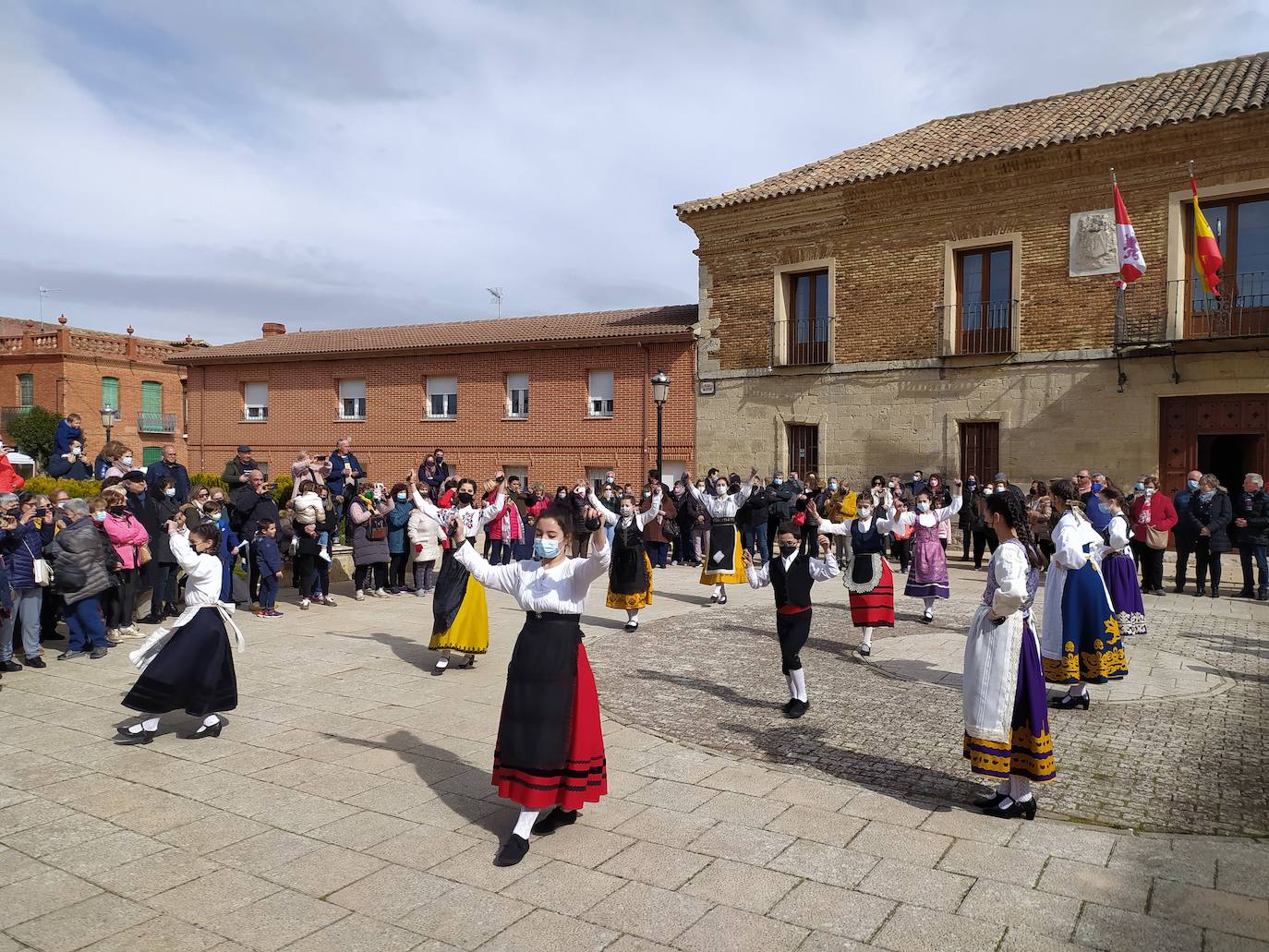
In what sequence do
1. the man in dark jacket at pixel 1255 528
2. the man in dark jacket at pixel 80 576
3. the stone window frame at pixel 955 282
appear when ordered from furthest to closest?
the stone window frame at pixel 955 282 → the man in dark jacket at pixel 1255 528 → the man in dark jacket at pixel 80 576

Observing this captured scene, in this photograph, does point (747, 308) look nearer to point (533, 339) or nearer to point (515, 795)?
point (533, 339)

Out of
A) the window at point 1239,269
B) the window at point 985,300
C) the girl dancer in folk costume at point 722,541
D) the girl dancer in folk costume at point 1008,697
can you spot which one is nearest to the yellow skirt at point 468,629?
the girl dancer in folk costume at point 722,541

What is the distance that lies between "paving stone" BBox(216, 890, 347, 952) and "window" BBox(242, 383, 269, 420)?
89.3 ft

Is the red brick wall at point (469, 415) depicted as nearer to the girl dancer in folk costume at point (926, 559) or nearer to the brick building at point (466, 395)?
the brick building at point (466, 395)

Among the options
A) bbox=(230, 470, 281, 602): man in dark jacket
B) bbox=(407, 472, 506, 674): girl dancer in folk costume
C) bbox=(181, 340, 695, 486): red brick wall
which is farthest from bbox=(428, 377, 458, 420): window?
bbox=(407, 472, 506, 674): girl dancer in folk costume

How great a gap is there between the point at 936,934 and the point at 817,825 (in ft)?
3.93

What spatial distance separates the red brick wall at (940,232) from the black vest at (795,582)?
13008 mm

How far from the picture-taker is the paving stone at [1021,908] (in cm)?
382

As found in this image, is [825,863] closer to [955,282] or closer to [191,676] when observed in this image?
[191,676]

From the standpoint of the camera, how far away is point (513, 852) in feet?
14.6

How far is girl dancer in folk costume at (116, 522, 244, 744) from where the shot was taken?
6242 mm

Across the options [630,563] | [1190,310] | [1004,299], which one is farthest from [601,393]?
[630,563]

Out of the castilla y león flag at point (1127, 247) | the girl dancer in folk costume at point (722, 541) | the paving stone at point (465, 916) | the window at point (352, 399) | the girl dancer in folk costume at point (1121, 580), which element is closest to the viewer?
the paving stone at point (465, 916)

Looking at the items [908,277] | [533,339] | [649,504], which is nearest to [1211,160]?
[908,277]
